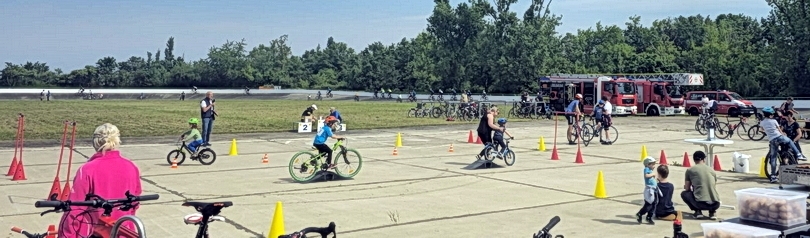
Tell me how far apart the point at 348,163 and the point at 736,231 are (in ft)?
32.4

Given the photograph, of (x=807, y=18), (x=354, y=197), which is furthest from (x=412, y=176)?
(x=807, y=18)

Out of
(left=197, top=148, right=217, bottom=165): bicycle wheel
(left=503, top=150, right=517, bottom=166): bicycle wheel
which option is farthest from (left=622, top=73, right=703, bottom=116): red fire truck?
(left=197, top=148, right=217, bottom=165): bicycle wheel

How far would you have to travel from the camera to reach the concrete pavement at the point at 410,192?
34.2 feet

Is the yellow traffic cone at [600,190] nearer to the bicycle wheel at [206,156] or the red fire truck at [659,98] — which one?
the bicycle wheel at [206,156]

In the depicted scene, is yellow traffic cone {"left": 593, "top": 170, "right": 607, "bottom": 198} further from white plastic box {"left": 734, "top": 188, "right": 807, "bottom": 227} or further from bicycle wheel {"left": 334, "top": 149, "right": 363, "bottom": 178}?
white plastic box {"left": 734, "top": 188, "right": 807, "bottom": 227}

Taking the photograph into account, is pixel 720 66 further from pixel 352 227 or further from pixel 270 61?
pixel 270 61

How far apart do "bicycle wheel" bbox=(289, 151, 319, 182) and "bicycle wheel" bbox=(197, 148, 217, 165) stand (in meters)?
4.08

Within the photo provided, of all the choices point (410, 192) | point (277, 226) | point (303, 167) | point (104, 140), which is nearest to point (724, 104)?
point (303, 167)

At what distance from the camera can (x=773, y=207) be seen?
23.5ft

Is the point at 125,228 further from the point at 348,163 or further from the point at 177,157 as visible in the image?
the point at 177,157

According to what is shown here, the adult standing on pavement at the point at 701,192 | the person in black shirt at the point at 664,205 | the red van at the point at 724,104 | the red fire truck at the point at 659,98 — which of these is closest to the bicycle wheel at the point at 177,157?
the person in black shirt at the point at 664,205

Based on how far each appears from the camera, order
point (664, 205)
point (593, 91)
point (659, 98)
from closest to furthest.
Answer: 1. point (664, 205)
2. point (593, 91)
3. point (659, 98)

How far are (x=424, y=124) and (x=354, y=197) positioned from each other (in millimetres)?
23012

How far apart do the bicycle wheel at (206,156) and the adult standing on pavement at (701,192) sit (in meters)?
11.4
